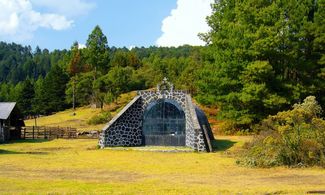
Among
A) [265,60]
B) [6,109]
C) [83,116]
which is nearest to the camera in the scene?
[6,109]

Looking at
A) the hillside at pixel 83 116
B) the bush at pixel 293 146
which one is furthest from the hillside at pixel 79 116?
the bush at pixel 293 146

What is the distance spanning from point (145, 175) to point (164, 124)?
13.8 metres

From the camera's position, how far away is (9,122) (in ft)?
130

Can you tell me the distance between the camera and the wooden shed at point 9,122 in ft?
124

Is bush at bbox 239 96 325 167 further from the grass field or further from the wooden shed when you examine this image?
the wooden shed

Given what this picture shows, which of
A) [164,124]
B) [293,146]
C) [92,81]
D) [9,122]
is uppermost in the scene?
[92,81]

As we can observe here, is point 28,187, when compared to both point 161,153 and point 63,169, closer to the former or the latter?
point 63,169

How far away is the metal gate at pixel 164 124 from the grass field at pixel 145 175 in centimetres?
550

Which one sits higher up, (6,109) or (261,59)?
(261,59)

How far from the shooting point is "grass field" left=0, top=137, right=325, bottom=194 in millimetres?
14188

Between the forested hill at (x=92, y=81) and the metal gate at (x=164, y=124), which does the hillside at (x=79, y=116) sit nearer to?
the forested hill at (x=92, y=81)

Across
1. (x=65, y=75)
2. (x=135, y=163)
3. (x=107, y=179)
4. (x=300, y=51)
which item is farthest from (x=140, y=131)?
(x=65, y=75)

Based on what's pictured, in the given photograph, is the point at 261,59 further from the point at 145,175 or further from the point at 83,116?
the point at 83,116

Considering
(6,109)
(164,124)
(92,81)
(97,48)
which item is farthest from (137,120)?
(92,81)
